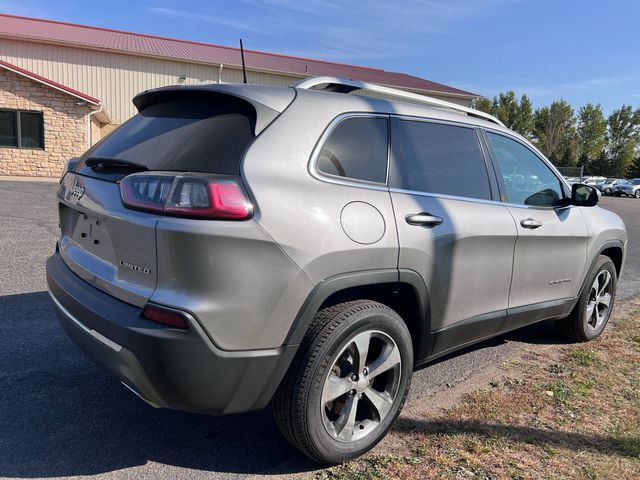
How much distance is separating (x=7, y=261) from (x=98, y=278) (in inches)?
180

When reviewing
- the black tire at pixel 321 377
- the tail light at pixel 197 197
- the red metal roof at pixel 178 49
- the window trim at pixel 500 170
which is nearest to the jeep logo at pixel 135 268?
the tail light at pixel 197 197

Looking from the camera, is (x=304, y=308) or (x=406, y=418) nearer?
(x=304, y=308)

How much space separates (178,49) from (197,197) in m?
30.8

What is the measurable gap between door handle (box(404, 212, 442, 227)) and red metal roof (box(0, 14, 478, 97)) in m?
26.9

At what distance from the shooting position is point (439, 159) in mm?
3172

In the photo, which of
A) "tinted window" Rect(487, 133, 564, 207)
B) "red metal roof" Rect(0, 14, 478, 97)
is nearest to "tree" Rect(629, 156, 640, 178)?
"red metal roof" Rect(0, 14, 478, 97)

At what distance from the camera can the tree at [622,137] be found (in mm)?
63000

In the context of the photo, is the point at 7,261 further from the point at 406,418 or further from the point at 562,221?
the point at 562,221

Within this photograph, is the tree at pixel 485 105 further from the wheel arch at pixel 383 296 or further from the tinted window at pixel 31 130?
the wheel arch at pixel 383 296

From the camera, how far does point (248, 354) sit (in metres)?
2.24

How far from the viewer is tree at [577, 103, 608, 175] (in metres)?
65.1

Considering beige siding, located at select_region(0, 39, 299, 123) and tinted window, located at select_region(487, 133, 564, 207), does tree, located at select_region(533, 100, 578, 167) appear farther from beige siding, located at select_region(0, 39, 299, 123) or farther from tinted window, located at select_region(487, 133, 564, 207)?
tinted window, located at select_region(487, 133, 564, 207)

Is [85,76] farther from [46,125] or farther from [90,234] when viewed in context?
[90,234]

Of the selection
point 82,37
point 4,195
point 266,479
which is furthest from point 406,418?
point 82,37
